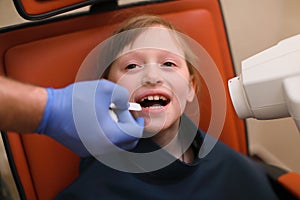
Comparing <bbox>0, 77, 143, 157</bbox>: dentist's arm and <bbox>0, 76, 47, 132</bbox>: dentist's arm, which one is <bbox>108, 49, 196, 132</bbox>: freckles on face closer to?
<bbox>0, 77, 143, 157</bbox>: dentist's arm

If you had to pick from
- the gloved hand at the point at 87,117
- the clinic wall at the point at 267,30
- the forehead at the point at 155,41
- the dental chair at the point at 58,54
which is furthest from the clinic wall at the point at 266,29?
the gloved hand at the point at 87,117

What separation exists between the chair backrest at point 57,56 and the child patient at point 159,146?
0.17ft

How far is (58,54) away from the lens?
957 millimetres

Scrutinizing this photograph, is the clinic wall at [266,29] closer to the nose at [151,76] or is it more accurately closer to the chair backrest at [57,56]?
the chair backrest at [57,56]

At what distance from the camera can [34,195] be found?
95 cm

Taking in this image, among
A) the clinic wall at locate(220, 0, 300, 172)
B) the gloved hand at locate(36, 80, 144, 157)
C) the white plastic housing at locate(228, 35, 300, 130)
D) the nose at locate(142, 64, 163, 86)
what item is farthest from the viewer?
the clinic wall at locate(220, 0, 300, 172)

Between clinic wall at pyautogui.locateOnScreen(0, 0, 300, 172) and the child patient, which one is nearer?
the child patient

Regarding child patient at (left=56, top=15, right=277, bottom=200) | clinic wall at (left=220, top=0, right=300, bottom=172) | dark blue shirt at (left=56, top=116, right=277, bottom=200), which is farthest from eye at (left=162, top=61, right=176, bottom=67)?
clinic wall at (left=220, top=0, right=300, bottom=172)

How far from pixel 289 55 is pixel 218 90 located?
447 mm

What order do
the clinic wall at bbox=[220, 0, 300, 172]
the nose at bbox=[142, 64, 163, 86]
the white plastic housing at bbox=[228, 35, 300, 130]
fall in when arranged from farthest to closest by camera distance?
the clinic wall at bbox=[220, 0, 300, 172] < the nose at bbox=[142, 64, 163, 86] < the white plastic housing at bbox=[228, 35, 300, 130]

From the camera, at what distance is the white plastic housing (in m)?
0.55

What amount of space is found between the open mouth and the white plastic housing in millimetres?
268

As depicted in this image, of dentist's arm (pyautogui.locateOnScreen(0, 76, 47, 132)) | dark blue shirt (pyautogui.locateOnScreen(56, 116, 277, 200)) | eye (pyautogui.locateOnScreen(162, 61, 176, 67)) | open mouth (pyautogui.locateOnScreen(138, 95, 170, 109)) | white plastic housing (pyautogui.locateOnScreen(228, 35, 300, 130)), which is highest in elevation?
dentist's arm (pyautogui.locateOnScreen(0, 76, 47, 132))

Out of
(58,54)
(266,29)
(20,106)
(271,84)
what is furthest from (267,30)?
(20,106)
